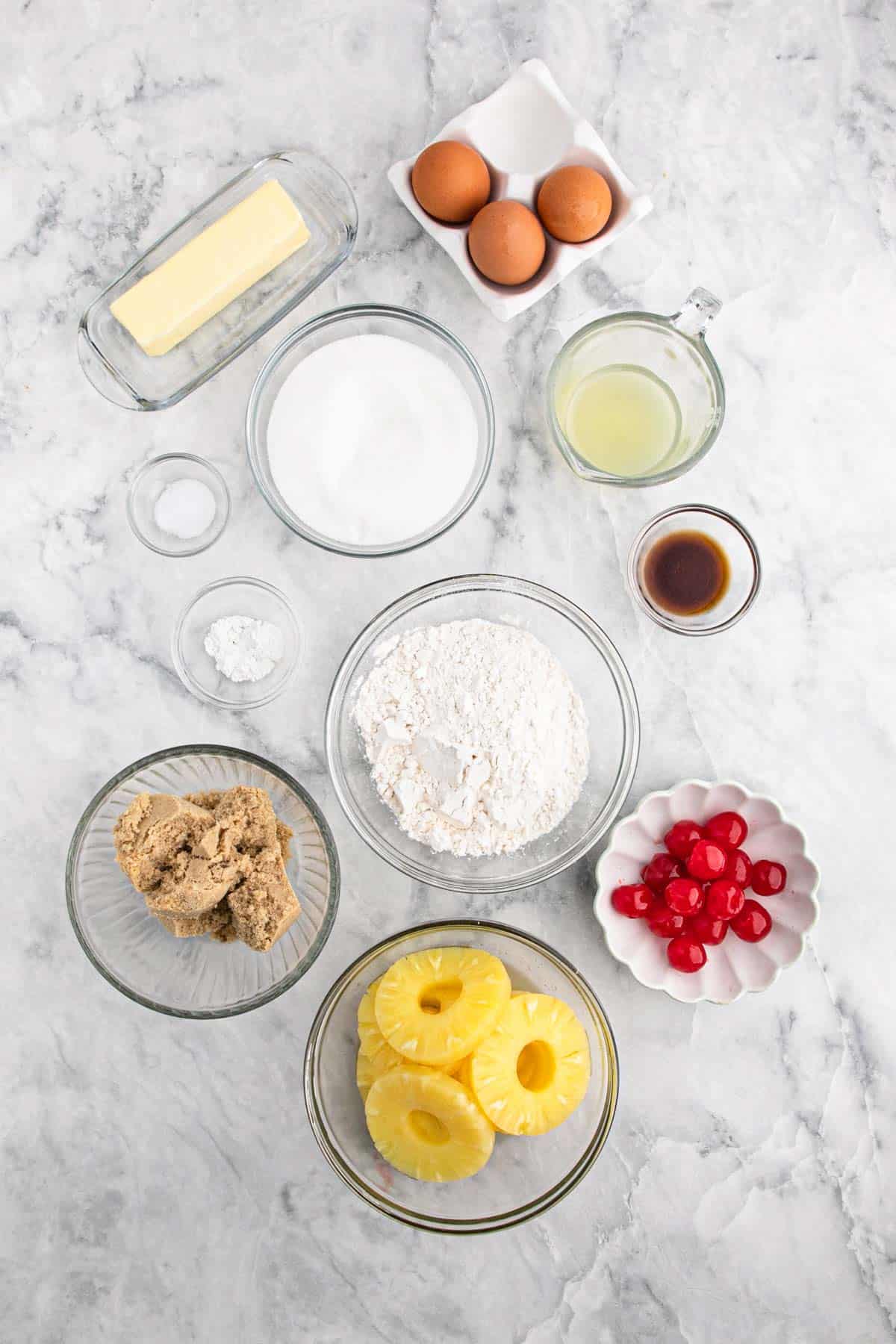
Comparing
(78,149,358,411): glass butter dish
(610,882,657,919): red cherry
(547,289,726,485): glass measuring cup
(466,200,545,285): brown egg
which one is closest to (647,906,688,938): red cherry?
(610,882,657,919): red cherry

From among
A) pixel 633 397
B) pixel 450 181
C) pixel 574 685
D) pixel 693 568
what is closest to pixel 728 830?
pixel 574 685

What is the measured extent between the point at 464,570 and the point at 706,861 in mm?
787

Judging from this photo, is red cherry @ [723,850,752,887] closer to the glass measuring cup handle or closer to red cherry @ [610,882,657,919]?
red cherry @ [610,882,657,919]

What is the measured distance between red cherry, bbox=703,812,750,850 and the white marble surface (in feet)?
0.49

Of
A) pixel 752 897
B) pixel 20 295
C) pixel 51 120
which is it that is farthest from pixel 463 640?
pixel 51 120

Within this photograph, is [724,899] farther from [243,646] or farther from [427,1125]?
[243,646]

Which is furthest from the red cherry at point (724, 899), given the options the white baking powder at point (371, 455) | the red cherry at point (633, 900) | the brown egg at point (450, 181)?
the brown egg at point (450, 181)

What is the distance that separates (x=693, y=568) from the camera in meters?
1.90

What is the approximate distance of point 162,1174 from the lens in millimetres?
1912

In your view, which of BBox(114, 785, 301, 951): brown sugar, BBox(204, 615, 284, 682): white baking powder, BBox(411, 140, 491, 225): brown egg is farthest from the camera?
BBox(204, 615, 284, 682): white baking powder

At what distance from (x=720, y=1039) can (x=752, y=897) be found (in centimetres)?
33

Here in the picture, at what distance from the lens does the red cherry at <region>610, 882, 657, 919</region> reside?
1818 mm

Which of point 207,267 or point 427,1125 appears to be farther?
point 207,267

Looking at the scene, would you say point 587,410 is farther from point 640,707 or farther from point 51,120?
point 51,120
